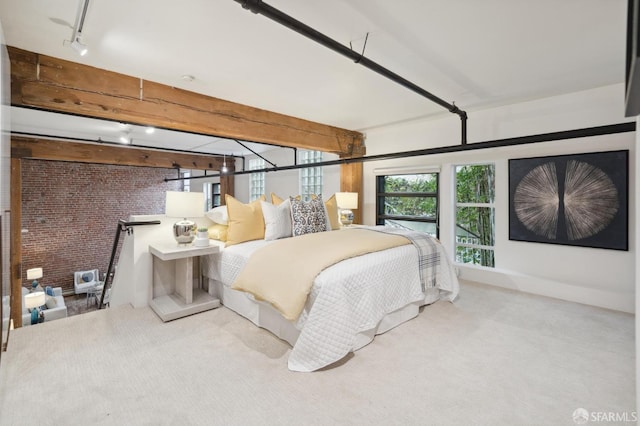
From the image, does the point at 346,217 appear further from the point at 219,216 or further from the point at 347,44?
the point at 347,44

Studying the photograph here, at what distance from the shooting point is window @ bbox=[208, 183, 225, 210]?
9.48 meters

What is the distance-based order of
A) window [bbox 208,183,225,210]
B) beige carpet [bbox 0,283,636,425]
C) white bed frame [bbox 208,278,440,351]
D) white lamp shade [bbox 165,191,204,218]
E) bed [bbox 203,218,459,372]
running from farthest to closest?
window [bbox 208,183,225,210], white lamp shade [bbox 165,191,204,218], white bed frame [bbox 208,278,440,351], bed [bbox 203,218,459,372], beige carpet [bbox 0,283,636,425]

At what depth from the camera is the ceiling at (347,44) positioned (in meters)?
1.93

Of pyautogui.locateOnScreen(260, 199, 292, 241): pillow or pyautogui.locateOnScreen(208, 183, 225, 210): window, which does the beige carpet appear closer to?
pyautogui.locateOnScreen(260, 199, 292, 241): pillow

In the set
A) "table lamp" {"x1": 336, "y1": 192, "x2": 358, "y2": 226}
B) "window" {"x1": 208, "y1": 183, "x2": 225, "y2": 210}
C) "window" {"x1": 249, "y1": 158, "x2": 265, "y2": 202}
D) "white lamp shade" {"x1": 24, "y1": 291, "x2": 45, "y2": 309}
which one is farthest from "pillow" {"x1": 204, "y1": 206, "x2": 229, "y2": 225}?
"window" {"x1": 208, "y1": 183, "x2": 225, "y2": 210}

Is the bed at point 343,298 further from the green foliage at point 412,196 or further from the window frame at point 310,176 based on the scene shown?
the window frame at point 310,176

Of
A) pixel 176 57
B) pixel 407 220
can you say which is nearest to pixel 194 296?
pixel 176 57

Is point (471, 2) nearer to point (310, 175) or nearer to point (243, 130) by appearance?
point (243, 130)

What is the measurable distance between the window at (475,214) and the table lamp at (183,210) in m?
3.69

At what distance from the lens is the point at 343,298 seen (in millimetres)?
2166

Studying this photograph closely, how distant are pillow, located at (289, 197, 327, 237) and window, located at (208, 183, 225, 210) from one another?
6530mm

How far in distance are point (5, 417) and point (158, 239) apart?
1.94m

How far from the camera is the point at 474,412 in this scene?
1.67 metres

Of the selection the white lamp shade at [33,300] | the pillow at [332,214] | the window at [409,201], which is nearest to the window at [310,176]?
the window at [409,201]
